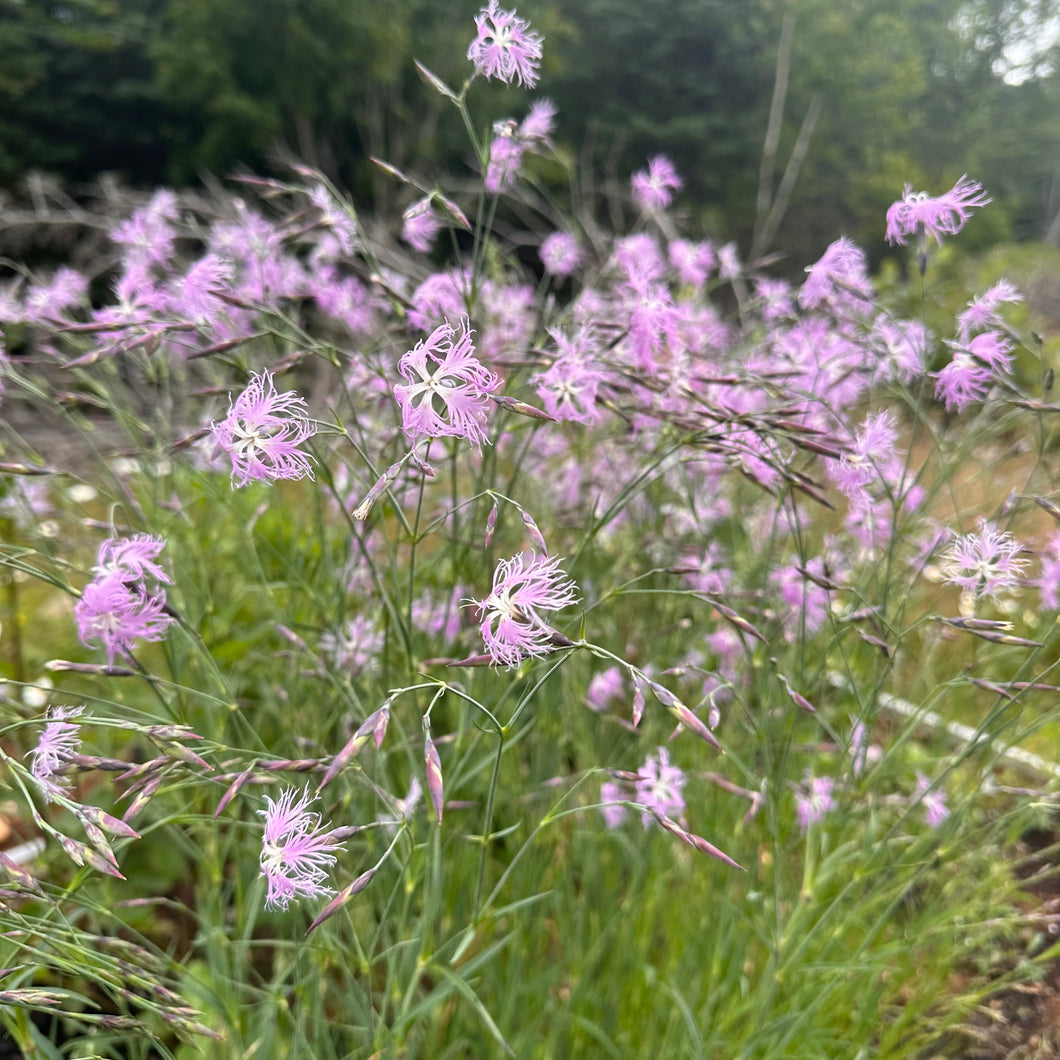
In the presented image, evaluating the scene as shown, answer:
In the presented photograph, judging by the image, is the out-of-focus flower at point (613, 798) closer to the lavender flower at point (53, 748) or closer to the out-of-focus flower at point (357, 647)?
the out-of-focus flower at point (357, 647)

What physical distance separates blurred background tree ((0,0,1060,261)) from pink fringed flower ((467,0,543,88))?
3377 millimetres

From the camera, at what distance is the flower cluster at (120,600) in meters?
0.99

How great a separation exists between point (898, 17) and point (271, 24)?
11.6 m

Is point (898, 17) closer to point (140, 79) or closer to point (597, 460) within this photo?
point (140, 79)

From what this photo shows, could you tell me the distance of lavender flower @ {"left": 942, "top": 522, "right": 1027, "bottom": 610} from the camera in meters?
1.12

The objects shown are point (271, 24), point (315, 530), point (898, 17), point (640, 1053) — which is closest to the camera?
point (640, 1053)

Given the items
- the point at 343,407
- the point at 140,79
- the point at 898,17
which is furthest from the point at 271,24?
the point at 898,17

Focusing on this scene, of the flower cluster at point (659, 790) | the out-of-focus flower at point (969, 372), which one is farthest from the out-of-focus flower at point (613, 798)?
the out-of-focus flower at point (969, 372)

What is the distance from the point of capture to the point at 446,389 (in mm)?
868

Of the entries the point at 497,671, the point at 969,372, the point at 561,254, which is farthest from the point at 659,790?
the point at 561,254

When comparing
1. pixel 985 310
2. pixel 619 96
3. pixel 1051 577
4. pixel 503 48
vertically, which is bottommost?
pixel 1051 577

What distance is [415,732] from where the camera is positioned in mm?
1271

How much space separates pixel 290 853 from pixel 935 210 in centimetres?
120

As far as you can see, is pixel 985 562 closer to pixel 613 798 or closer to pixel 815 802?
pixel 815 802
